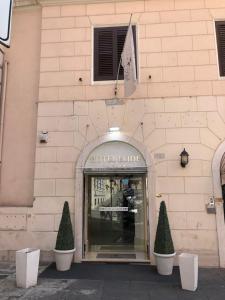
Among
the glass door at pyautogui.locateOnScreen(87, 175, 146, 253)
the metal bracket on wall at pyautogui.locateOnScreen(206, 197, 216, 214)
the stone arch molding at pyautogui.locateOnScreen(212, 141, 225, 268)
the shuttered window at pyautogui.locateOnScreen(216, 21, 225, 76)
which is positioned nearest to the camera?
the stone arch molding at pyautogui.locateOnScreen(212, 141, 225, 268)

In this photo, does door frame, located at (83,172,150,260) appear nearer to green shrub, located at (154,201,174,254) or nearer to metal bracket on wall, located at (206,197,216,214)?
green shrub, located at (154,201,174,254)

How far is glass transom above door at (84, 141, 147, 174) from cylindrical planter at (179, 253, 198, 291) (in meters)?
2.68

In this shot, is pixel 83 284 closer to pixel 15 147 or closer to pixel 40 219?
pixel 40 219

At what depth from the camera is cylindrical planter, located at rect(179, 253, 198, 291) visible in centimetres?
548

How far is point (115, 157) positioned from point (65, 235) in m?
2.35

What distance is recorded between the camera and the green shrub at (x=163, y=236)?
21.6 ft

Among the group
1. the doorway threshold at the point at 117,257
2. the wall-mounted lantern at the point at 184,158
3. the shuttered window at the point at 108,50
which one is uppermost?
the shuttered window at the point at 108,50

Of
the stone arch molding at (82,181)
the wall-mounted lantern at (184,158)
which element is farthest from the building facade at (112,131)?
the wall-mounted lantern at (184,158)

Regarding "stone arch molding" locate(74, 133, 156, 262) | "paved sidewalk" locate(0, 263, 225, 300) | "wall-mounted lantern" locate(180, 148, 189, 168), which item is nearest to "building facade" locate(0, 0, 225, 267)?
"stone arch molding" locate(74, 133, 156, 262)

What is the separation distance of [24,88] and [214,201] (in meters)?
6.01

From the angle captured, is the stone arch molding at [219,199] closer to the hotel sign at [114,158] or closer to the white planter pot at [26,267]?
the hotel sign at [114,158]

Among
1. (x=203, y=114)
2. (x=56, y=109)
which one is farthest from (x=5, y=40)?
(x=203, y=114)

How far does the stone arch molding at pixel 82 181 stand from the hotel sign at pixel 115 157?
0.36 feet

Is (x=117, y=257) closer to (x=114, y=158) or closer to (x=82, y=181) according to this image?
(x=82, y=181)
